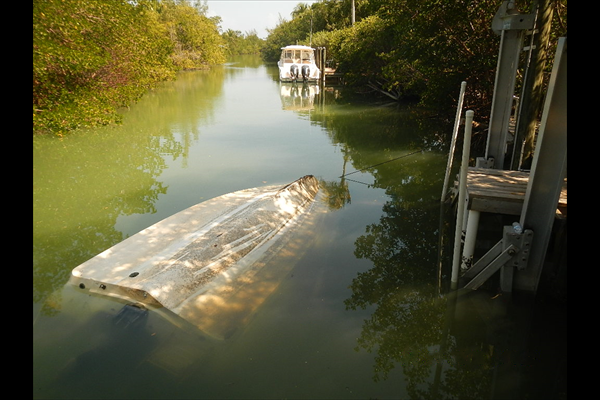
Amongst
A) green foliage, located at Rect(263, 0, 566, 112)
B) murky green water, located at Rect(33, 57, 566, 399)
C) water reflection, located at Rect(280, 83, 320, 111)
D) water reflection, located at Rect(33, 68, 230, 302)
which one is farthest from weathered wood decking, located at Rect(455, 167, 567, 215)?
water reflection, located at Rect(280, 83, 320, 111)

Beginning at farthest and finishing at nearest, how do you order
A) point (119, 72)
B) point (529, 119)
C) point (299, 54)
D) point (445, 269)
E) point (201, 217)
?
point (299, 54)
point (119, 72)
point (529, 119)
point (201, 217)
point (445, 269)

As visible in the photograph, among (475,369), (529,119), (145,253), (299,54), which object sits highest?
(299,54)

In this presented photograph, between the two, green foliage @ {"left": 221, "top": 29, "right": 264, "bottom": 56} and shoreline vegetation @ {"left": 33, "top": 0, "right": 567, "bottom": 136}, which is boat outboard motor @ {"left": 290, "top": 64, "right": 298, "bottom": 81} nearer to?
shoreline vegetation @ {"left": 33, "top": 0, "right": 567, "bottom": 136}

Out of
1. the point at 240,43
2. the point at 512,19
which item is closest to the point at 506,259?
the point at 512,19

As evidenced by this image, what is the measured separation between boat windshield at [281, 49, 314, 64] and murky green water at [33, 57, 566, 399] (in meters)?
23.3

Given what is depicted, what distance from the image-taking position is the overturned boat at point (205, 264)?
4.52 metres

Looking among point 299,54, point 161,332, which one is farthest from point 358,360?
point 299,54

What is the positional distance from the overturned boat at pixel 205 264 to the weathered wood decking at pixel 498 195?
2.62 metres

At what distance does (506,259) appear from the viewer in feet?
15.9

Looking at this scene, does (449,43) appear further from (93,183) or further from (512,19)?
(93,183)

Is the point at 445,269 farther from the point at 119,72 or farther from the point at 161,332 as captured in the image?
the point at 119,72

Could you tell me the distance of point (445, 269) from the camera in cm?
602

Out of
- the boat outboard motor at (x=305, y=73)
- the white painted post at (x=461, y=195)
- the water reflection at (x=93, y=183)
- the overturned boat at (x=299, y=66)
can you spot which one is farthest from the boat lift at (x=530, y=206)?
the overturned boat at (x=299, y=66)

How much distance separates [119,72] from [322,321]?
48.3ft
